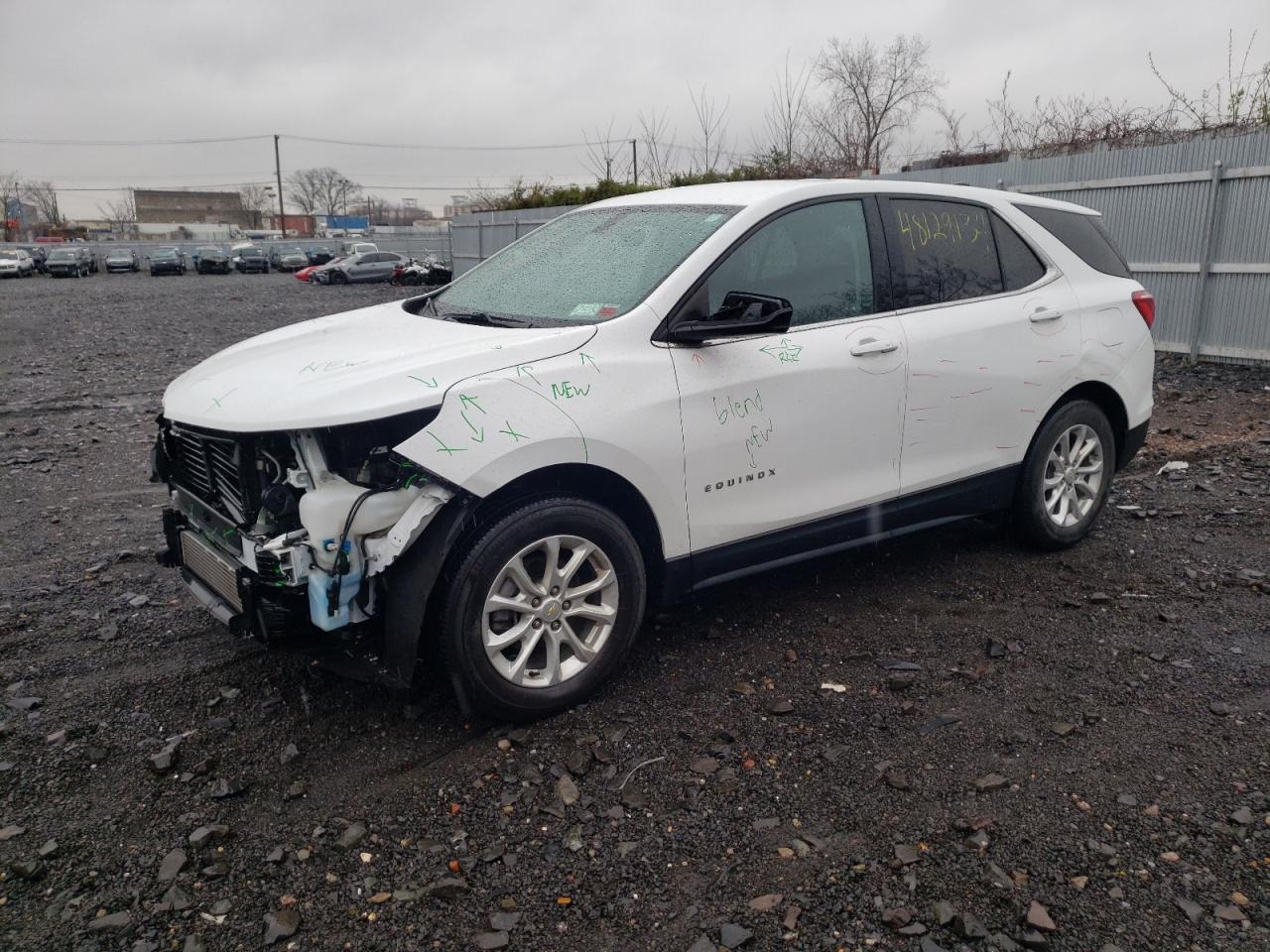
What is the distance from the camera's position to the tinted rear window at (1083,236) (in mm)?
4977

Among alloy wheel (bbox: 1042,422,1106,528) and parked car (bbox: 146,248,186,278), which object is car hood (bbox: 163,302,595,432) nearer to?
alloy wheel (bbox: 1042,422,1106,528)

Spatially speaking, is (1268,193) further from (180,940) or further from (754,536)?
(180,940)

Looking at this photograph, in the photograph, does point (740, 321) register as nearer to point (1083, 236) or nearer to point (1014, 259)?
point (1014, 259)

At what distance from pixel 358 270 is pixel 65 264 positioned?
16.3 meters

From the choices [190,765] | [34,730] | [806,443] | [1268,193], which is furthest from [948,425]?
[1268,193]

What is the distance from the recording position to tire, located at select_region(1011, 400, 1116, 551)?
486cm

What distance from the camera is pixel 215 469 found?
3.51m

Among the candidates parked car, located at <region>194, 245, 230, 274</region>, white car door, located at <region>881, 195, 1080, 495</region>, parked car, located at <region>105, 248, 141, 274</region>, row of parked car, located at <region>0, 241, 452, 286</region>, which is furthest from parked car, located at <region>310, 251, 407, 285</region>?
white car door, located at <region>881, 195, 1080, 495</region>

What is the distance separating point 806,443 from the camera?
3.93m

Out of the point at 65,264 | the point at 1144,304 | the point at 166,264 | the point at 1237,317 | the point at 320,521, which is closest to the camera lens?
the point at 320,521

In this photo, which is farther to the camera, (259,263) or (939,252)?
(259,263)

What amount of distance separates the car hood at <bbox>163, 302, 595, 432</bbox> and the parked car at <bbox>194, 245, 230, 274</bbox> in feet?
164

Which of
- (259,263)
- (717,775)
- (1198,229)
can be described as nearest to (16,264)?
(259,263)

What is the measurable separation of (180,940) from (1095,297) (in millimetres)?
4843
